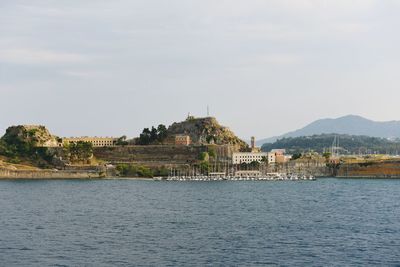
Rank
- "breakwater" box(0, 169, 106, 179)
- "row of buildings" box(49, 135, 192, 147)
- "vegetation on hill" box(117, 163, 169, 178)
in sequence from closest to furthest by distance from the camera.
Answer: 1. "breakwater" box(0, 169, 106, 179)
2. "vegetation on hill" box(117, 163, 169, 178)
3. "row of buildings" box(49, 135, 192, 147)

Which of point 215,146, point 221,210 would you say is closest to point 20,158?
point 215,146

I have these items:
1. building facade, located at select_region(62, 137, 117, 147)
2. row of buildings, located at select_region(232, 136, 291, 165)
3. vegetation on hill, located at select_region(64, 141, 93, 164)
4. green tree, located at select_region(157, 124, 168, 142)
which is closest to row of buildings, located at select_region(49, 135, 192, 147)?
building facade, located at select_region(62, 137, 117, 147)

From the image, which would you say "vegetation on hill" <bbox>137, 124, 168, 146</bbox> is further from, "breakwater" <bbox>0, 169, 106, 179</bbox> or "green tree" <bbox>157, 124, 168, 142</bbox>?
"breakwater" <bbox>0, 169, 106, 179</bbox>

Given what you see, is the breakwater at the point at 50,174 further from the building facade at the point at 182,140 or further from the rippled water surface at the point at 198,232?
the rippled water surface at the point at 198,232

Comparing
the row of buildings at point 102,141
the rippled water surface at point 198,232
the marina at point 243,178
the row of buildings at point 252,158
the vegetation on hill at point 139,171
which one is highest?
the row of buildings at point 102,141

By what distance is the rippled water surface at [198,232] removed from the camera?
4206cm

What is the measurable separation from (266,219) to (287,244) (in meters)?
15.9

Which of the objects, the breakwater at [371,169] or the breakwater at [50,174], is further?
the breakwater at [371,169]

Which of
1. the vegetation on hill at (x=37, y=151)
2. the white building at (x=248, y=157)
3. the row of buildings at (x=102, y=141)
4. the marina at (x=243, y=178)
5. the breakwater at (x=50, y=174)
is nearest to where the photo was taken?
the breakwater at (x=50, y=174)

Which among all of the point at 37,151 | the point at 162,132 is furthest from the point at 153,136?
the point at 37,151

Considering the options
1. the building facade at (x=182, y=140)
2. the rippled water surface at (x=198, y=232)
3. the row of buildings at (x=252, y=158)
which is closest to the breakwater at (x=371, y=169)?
the row of buildings at (x=252, y=158)

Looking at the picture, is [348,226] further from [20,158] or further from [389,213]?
[20,158]

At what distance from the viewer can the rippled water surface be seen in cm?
4206

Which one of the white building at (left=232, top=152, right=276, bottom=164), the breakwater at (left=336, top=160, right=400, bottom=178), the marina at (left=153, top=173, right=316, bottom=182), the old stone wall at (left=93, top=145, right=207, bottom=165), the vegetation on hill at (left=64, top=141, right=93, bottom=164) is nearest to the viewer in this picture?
the marina at (left=153, top=173, right=316, bottom=182)
